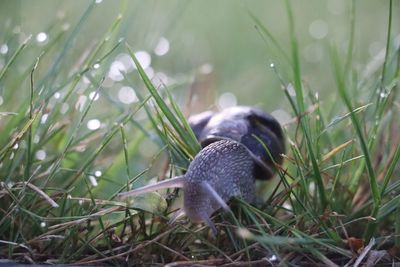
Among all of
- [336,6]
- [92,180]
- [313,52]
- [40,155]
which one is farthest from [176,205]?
[336,6]

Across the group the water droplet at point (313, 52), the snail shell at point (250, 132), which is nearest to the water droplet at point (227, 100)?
the water droplet at point (313, 52)

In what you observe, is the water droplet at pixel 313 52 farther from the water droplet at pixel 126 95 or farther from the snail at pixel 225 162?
the snail at pixel 225 162

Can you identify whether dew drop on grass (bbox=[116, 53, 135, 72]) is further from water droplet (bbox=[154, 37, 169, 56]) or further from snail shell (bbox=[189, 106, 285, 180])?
snail shell (bbox=[189, 106, 285, 180])

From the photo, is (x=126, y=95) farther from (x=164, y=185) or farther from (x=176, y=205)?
(x=164, y=185)

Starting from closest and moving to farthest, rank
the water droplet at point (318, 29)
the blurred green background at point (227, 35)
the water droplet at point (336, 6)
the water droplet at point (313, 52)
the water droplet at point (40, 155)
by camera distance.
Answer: the water droplet at point (40, 155)
the blurred green background at point (227, 35)
the water droplet at point (313, 52)
the water droplet at point (318, 29)
the water droplet at point (336, 6)

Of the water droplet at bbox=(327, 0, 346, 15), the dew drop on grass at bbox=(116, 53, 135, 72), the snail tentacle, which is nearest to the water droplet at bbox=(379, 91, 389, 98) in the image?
the snail tentacle

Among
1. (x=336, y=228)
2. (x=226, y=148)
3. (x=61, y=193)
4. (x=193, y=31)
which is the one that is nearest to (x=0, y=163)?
(x=61, y=193)
